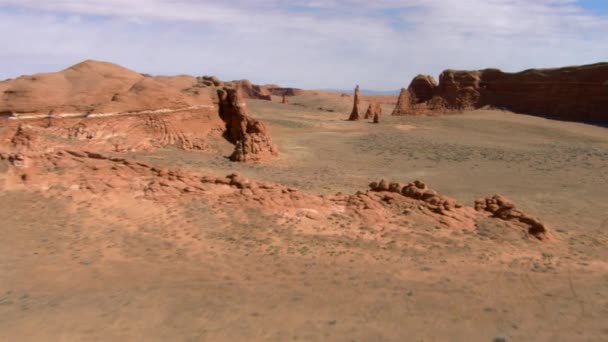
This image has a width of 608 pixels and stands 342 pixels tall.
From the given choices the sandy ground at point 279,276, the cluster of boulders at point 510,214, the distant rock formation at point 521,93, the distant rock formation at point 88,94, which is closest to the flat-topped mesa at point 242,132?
the distant rock formation at point 88,94

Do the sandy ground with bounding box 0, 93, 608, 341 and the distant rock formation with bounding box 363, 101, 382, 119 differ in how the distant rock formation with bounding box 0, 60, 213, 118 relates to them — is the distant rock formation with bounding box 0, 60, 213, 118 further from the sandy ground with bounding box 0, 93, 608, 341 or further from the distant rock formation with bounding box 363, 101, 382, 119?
the distant rock formation with bounding box 363, 101, 382, 119

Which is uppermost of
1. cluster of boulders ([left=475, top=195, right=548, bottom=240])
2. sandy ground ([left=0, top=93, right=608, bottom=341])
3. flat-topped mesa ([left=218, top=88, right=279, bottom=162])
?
flat-topped mesa ([left=218, top=88, right=279, bottom=162])

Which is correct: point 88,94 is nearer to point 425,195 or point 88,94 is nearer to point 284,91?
point 425,195

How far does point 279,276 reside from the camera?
7609 mm

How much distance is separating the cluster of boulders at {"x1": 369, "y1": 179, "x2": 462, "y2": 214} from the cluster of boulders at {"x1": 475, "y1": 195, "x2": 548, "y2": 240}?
26.3 inches

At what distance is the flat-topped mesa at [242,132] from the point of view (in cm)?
1881

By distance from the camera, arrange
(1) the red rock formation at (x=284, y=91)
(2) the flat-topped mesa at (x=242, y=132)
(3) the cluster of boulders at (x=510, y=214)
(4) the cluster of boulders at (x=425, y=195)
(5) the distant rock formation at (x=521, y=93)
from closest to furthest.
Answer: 1. (3) the cluster of boulders at (x=510, y=214)
2. (4) the cluster of boulders at (x=425, y=195)
3. (2) the flat-topped mesa at (x=242, y=132)
4. (5) the distant rock formation at (x=521, y=93)
5. (1) the red rock formation at (x=284, y=91)

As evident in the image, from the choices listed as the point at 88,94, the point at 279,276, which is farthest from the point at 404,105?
the point at 279,276

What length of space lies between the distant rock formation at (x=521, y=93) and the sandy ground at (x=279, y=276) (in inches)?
885

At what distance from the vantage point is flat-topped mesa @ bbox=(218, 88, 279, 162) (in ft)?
61.7

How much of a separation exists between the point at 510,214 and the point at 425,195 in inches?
72.9

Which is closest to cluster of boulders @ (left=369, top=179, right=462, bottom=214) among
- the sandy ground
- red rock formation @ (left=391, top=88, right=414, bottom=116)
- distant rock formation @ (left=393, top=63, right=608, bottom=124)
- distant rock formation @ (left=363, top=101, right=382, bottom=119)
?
the sandy ground

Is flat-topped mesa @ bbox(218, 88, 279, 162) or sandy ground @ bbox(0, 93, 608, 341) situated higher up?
flat-topped mesa @ bbox(218, 88, 279, 162)

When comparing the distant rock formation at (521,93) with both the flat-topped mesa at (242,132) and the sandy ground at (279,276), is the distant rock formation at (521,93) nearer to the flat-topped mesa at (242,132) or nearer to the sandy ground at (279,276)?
the flat-topped mesa at (242,132)
